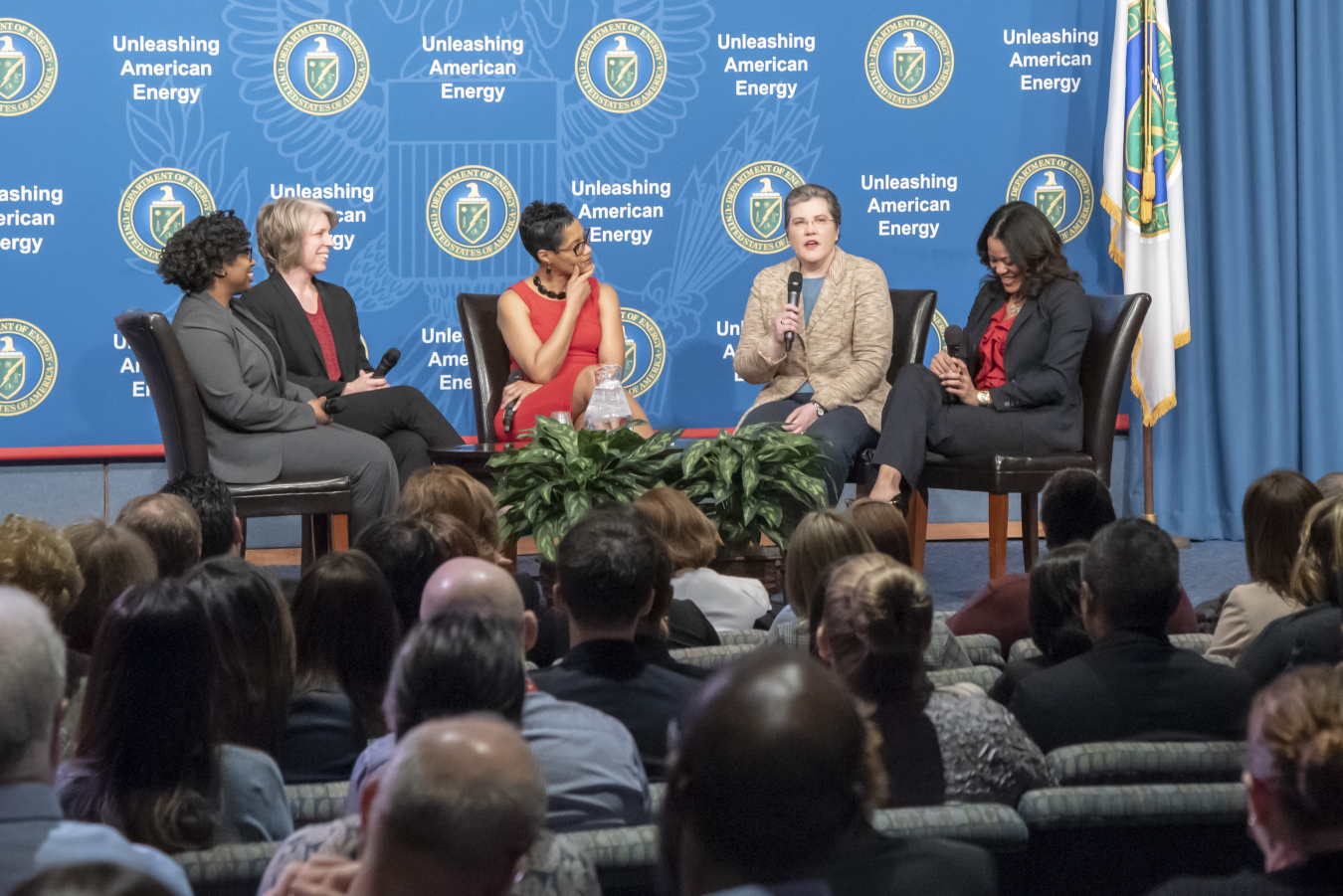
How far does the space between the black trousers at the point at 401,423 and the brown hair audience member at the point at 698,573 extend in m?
1.90

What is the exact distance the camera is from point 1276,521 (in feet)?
8.54

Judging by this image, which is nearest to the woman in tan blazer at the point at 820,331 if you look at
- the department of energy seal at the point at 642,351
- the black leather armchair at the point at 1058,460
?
the black leather armchair at the point at 1058,460

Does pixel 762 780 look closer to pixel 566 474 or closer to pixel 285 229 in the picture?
pixel 566 474

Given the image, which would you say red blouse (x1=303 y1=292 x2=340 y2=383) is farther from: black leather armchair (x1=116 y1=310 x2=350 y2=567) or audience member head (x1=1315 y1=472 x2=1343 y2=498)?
audience member head (x1=1315 y1=472 x2=1343 y2=498)

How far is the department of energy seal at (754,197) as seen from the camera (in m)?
5.62

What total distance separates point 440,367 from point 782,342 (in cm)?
156

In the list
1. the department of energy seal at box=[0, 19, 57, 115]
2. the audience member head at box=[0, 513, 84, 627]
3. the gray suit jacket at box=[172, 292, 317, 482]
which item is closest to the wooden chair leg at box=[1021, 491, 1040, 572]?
the gray suit jacket at box=[172, 292, 317, 482]

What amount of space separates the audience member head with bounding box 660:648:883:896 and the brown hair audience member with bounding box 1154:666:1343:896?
0.39m

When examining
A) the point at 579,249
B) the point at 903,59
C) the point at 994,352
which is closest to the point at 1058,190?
the point at 903,59

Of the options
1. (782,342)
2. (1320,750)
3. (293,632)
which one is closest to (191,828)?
(293,632)

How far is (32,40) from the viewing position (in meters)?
5.28

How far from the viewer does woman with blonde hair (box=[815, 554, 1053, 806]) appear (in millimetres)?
1708

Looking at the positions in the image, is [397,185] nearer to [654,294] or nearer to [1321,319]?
[654,294]

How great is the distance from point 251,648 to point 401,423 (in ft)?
9.96
